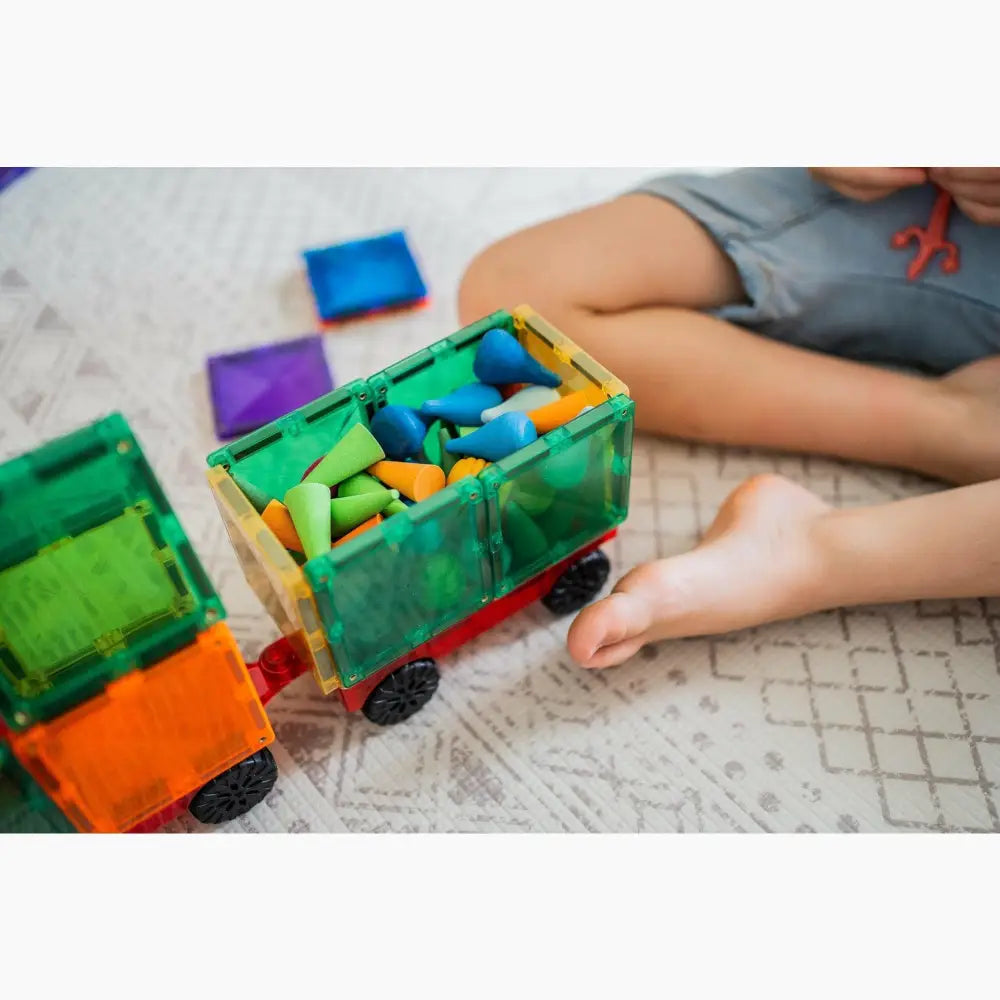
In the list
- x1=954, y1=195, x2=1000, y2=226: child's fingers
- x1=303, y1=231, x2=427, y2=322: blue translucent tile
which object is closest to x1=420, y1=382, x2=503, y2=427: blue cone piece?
x1=303, y1=231, x2=427, y2=322: blue translucent tile

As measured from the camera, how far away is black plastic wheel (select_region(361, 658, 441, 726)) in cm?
78

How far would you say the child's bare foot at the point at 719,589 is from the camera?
781 millimetres

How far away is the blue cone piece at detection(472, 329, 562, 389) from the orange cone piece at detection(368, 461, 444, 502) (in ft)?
0.33

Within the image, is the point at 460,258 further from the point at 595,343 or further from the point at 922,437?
the point at 922,437

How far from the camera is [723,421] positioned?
0.95m

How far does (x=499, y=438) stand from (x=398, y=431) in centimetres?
8

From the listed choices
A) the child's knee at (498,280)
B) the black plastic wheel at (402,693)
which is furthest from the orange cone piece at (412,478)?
the child's knee at (498,280)

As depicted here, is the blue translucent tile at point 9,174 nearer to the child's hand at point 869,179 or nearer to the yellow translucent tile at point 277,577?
the yellow translucent tile at point 277,577

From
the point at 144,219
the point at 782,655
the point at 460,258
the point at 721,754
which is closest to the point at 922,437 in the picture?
the point at 782,655

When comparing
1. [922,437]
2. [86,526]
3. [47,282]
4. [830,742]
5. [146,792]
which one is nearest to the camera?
[86,526]

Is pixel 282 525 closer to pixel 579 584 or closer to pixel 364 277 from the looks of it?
pixel 579 584

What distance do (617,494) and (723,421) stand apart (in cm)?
19

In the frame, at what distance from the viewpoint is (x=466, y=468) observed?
2.42 ft

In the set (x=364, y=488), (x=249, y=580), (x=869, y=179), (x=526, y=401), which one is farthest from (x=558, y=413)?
(x=869, y=179)
